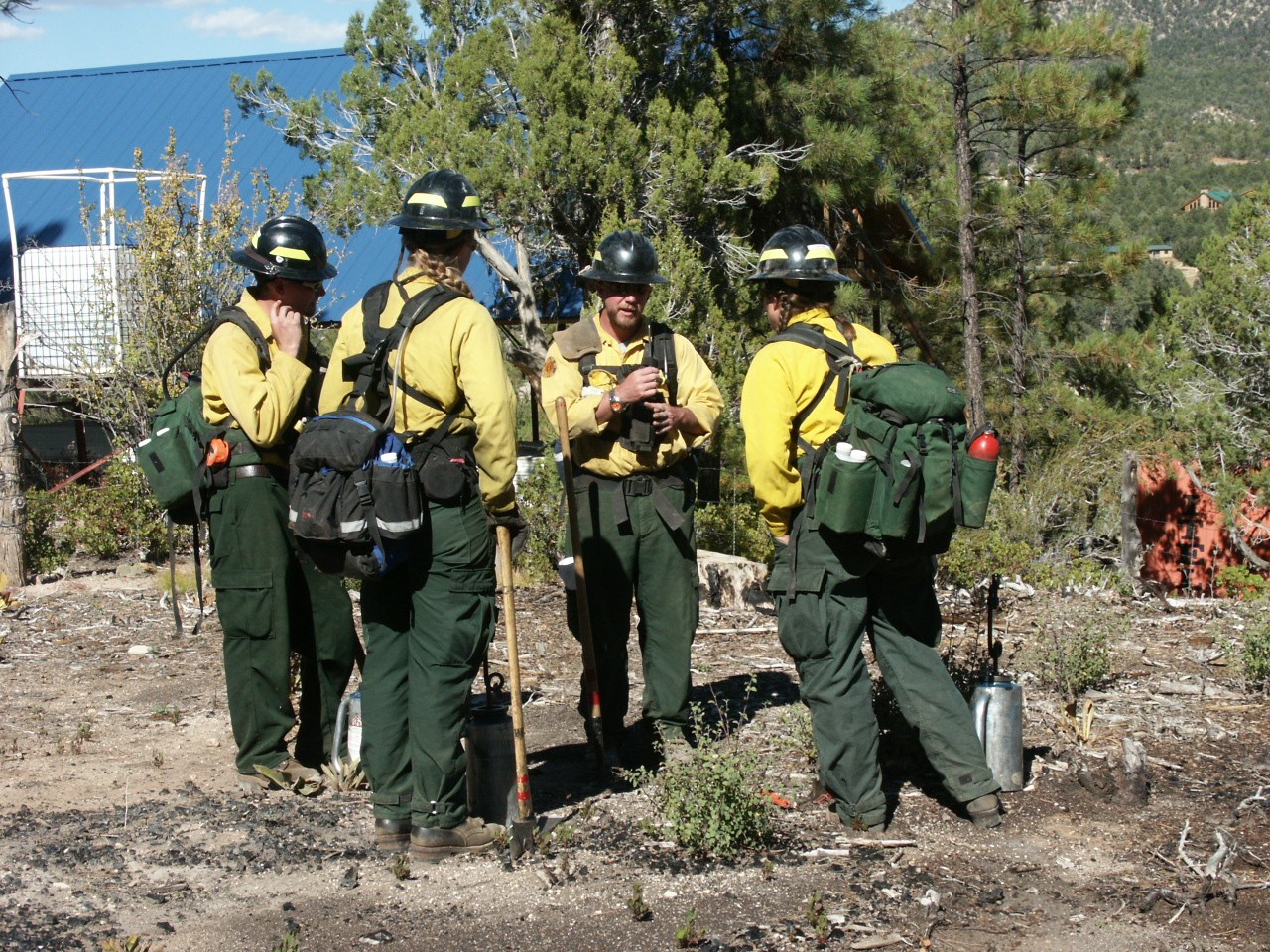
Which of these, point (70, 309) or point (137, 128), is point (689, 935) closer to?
point (70, 309)

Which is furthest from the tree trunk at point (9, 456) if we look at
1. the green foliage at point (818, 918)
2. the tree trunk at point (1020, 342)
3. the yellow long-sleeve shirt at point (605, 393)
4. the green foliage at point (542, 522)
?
the tree trunk at point (1020, 342)

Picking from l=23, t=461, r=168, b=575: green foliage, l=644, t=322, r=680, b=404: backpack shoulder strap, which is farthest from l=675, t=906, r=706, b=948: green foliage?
l=23, t=461, r=168, b=575: green foliage

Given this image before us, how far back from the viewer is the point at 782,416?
464cm

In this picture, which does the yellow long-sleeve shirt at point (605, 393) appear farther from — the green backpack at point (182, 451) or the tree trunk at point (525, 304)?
the tree trunk at point (525, 304)

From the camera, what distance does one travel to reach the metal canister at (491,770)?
4.70 metres

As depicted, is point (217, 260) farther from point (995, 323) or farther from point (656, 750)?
point (995, 323)

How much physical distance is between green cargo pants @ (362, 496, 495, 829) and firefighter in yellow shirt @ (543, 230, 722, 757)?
1.02 meters

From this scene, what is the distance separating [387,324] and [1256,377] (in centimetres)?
1538

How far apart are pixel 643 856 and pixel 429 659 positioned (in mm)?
1030

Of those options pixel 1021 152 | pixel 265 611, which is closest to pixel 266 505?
pixel 265 611

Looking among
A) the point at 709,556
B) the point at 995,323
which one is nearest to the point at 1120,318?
the point at 995,323

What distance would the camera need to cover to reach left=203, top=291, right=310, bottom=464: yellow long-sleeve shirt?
4.90 meters

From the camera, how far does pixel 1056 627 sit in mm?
7586

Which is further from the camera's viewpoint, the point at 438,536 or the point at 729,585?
the point at 729,585
